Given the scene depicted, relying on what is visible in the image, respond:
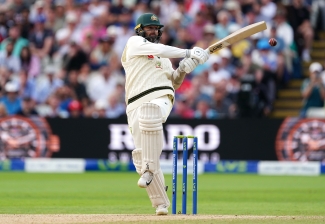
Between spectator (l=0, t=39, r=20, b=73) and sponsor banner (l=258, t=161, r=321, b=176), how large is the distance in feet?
15.9

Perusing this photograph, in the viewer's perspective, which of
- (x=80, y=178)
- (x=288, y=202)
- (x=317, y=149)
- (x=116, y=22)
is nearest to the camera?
(x=288, y=202)

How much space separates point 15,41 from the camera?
15.4 metres

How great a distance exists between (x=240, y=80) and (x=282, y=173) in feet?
5.90

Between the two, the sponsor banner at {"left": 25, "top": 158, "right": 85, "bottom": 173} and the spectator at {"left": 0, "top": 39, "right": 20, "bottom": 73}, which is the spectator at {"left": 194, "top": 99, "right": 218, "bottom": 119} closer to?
the sponsor banner at {"left": 25, "top": 158, "right": 85, "bottom": 173}

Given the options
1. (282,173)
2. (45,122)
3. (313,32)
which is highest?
(313,32)

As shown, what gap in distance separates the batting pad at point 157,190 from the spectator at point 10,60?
847 centimetres

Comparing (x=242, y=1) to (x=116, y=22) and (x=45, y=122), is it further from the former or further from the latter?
(x=45, y=122)

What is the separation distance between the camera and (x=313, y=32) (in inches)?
616

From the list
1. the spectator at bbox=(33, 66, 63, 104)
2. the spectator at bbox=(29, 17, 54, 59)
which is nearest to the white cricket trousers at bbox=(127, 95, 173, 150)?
the spectator at bbox=(33, 66, 63, 104)

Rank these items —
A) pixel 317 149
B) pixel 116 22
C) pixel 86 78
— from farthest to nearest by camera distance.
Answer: pixel 116 22 < pixel 86 78 < pixel 317 149

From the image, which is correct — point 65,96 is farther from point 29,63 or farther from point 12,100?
point 29,63

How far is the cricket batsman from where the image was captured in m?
6.87

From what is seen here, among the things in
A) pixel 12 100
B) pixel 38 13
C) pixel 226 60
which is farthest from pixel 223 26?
pixel 12 100

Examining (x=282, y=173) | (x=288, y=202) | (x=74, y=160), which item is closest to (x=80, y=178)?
(x=74, y=160)
